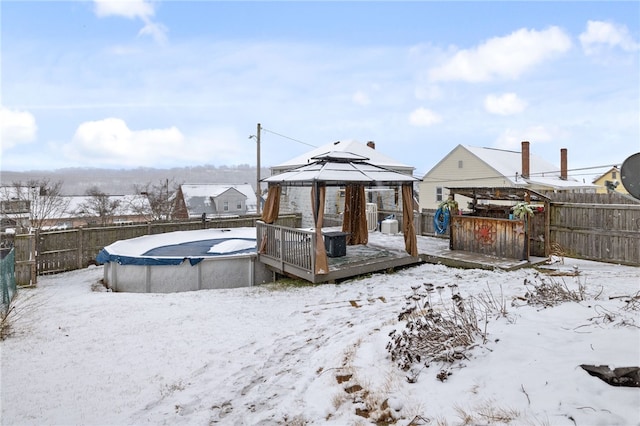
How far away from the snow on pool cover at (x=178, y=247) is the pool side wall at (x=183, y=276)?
0.51 feet

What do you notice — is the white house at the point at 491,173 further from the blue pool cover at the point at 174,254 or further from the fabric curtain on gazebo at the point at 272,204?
the blue pool cover at the point at 174,254

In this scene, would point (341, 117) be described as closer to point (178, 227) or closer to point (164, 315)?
point (178, 227)

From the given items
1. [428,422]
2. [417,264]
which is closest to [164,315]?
[428,422]

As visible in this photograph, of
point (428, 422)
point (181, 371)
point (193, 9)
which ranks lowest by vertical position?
point (181, 371)

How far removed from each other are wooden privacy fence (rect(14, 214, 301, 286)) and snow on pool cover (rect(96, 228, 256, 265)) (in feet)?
2.61

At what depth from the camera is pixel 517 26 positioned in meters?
10.5

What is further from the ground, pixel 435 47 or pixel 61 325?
pixel 435 47

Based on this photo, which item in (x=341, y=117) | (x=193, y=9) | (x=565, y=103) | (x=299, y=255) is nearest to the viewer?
(x=299, y=255)

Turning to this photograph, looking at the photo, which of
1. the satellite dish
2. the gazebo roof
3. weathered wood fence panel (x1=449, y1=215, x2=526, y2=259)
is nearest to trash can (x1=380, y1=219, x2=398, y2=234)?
weathered wood fence panel (x1=449, y1=215, x2=526, y2=259)

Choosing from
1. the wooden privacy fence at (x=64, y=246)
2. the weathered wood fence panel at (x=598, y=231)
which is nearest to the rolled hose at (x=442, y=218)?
the weathered wood fence panel at (x=598, y=231)

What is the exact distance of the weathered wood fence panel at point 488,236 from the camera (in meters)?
8.57

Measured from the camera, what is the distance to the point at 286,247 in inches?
328

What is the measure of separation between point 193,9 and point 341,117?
18817mm

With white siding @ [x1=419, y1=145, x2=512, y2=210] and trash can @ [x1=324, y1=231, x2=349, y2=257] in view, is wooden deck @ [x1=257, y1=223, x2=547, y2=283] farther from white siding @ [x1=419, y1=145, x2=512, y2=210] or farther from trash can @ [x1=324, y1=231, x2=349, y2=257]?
white siding @ [x1=419, y1=145, x2=512, y2=210]
